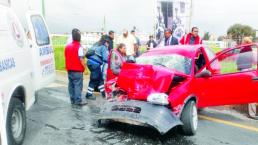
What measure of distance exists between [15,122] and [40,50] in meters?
2.25

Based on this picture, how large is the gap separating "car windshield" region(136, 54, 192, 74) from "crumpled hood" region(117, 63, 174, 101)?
0.48 meters

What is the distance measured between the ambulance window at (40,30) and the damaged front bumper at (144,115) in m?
2.25

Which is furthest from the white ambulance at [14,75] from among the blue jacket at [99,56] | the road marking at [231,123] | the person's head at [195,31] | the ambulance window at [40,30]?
the person's head at [195,31]

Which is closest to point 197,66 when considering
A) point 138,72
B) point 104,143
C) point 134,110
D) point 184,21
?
point 138,72

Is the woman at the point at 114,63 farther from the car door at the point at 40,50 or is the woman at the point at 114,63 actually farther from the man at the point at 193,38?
the man at the point at 193,38

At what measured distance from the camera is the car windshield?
699 centimetres

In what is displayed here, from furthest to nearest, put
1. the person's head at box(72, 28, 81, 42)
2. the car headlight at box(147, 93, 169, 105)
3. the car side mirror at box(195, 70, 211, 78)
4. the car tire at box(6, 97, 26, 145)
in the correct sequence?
the person's head at box(72, 28, 81, 42)
the car side mirror at box(195, 70, 211, 78)
the car headlight at box(147, 93, 169, 105)
the car tire at box(6, 97, 26, 145)

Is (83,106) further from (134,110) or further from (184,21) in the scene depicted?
(184,21)

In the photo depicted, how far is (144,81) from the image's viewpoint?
6277mm

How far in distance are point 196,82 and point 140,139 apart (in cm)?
163

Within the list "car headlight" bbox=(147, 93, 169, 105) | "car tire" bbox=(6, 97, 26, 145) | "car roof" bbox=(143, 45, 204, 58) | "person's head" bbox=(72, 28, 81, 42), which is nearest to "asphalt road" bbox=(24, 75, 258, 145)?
"car tire" bbox=(6, 97, 26, 145)

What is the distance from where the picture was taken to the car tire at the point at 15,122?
4906 millimetres

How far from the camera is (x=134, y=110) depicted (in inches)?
231

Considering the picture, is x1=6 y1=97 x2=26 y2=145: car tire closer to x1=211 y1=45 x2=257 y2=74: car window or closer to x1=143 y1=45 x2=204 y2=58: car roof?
x1=143 y1=45 x2=204 y2=58: car roof
